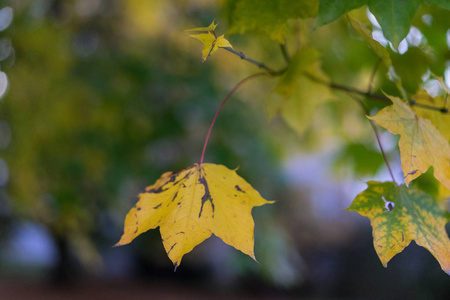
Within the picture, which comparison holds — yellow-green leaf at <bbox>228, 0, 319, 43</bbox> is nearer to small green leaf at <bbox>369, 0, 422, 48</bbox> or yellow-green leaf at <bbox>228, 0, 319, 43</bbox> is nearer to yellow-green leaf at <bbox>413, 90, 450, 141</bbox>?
small green leaf at <bbox>369, 0, 422, 48</bbox>

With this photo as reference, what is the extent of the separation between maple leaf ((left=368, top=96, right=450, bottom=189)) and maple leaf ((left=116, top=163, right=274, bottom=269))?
23cm

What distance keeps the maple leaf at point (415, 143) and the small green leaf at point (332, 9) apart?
0.55 feet

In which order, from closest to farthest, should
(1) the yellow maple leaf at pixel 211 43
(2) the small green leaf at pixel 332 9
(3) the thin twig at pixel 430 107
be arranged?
(1) the yellow maple leaf at pixel 211 43 < (2) the small green leaf at pixel 332 9 < (3) the thin twig at pixel 430 107

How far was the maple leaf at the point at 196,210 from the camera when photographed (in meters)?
0.61

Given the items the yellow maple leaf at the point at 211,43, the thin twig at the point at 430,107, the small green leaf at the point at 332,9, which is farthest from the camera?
the thin twig at the point at 430,107

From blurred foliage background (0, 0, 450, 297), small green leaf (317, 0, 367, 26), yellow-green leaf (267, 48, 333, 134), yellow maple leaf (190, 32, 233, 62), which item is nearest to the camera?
yellow maple leaf (190, 32, 233, 62)

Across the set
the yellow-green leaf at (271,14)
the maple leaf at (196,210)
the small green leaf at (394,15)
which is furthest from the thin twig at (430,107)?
the maple leaf at (196,210)

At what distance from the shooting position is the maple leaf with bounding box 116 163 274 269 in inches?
24.2

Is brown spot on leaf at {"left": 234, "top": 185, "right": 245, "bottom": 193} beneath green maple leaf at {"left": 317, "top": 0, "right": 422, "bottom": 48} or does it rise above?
beneath

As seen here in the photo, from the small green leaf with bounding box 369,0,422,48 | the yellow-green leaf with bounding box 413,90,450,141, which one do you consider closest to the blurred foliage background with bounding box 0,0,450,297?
the yellow-green leaf with bounding box 413,90,450,141

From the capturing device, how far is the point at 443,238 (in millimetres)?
675

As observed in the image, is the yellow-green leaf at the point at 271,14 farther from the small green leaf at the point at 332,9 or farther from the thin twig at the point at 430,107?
the thin twig at the point at 430,107

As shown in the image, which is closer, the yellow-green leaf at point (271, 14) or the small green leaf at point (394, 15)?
the small green leaf at point (394, 15)

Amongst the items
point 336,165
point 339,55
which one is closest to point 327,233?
point 336,165
